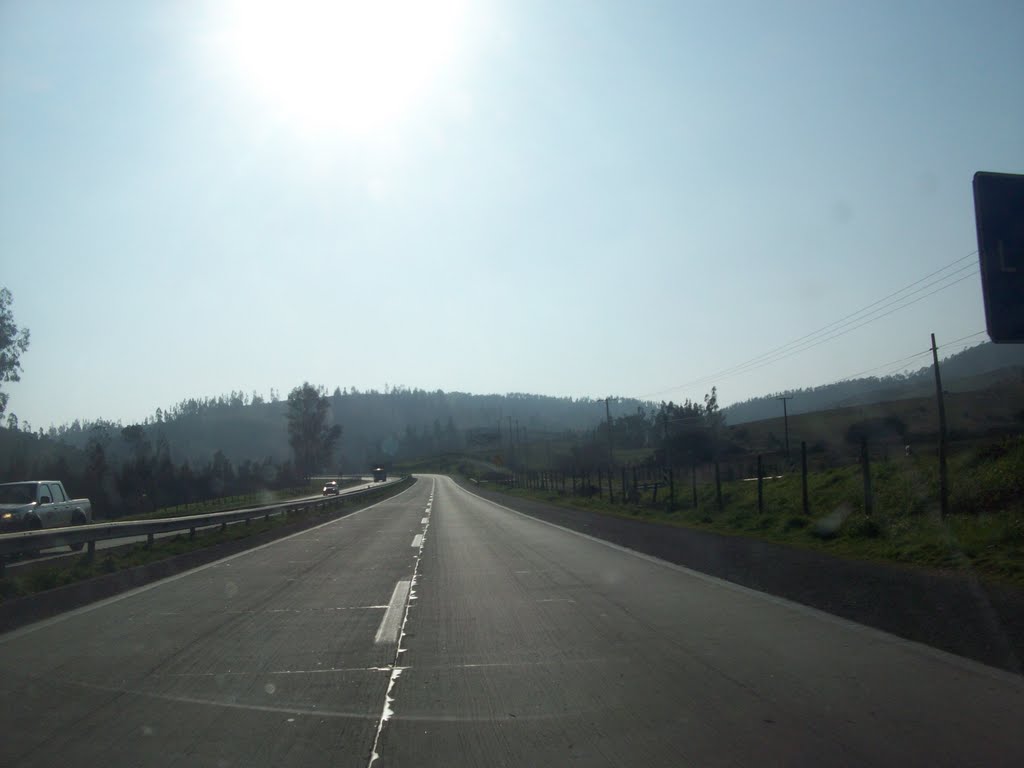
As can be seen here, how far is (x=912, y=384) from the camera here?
260 feet

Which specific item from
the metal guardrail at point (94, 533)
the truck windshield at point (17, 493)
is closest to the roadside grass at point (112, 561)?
the metal guardrail at point (94, 533)

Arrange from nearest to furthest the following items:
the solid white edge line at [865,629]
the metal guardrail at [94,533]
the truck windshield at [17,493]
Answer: the solid white edge line at [865,629] → the metal guardrail at [94,533] → the truck windshield at [17,493]

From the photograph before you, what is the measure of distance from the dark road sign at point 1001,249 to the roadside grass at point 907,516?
3.97m

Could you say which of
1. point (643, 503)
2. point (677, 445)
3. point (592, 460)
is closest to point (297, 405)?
point (592, 460)

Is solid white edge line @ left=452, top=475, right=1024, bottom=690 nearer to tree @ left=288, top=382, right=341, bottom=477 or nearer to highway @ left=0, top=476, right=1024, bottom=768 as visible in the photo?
highway @ left=0, top=476, right=1024, bottom=768

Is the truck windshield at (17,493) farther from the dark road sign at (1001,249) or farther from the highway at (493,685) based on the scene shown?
the dark road sign at (1001,249)

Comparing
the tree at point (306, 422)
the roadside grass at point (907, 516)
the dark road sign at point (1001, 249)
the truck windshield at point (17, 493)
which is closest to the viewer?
the dark road sign at point (1001, 249)

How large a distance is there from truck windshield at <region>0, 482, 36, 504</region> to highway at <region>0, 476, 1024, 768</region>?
13465 millimetres

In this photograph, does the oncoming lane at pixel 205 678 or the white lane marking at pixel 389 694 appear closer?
the white lane marking at pixel 389 694

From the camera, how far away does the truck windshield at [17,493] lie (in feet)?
74.3

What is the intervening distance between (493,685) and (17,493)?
2124 centimetres

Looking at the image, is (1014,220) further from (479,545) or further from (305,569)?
(479,545)

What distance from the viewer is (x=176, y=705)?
6.39 metres

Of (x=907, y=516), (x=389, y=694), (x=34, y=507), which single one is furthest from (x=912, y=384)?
(x=389, y=694)
